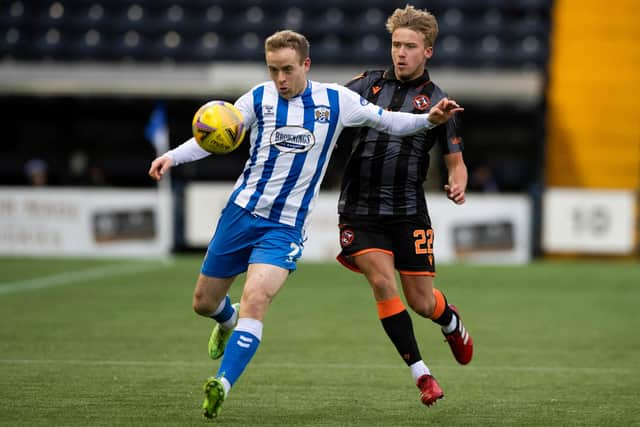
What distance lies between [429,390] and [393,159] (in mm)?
1303

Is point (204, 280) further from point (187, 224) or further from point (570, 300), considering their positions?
point (187, 224)

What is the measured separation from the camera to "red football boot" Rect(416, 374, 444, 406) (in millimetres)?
5320

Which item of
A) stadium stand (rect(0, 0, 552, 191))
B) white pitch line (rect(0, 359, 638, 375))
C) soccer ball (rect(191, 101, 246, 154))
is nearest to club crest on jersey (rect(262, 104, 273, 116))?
soccer ball (rect(191, 101, 246, 154))

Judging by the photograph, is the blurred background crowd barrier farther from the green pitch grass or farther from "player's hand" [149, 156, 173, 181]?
"player's hand" [149, 156, 173, 181]

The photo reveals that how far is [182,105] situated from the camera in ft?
70.2

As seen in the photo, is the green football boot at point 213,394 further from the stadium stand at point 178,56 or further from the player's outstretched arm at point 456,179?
the stadium stand at point 178,56

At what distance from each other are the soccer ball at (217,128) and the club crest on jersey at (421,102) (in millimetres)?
1098

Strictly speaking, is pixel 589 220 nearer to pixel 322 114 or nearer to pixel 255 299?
pixel 322 114

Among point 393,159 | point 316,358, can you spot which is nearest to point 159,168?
point 393,159

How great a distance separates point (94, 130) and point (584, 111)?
10.1 metres

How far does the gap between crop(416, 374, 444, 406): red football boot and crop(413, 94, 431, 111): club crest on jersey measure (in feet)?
4.83

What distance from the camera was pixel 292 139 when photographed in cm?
536

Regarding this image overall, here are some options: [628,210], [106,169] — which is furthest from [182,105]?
[628,210]

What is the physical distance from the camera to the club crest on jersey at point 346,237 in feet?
19.0
